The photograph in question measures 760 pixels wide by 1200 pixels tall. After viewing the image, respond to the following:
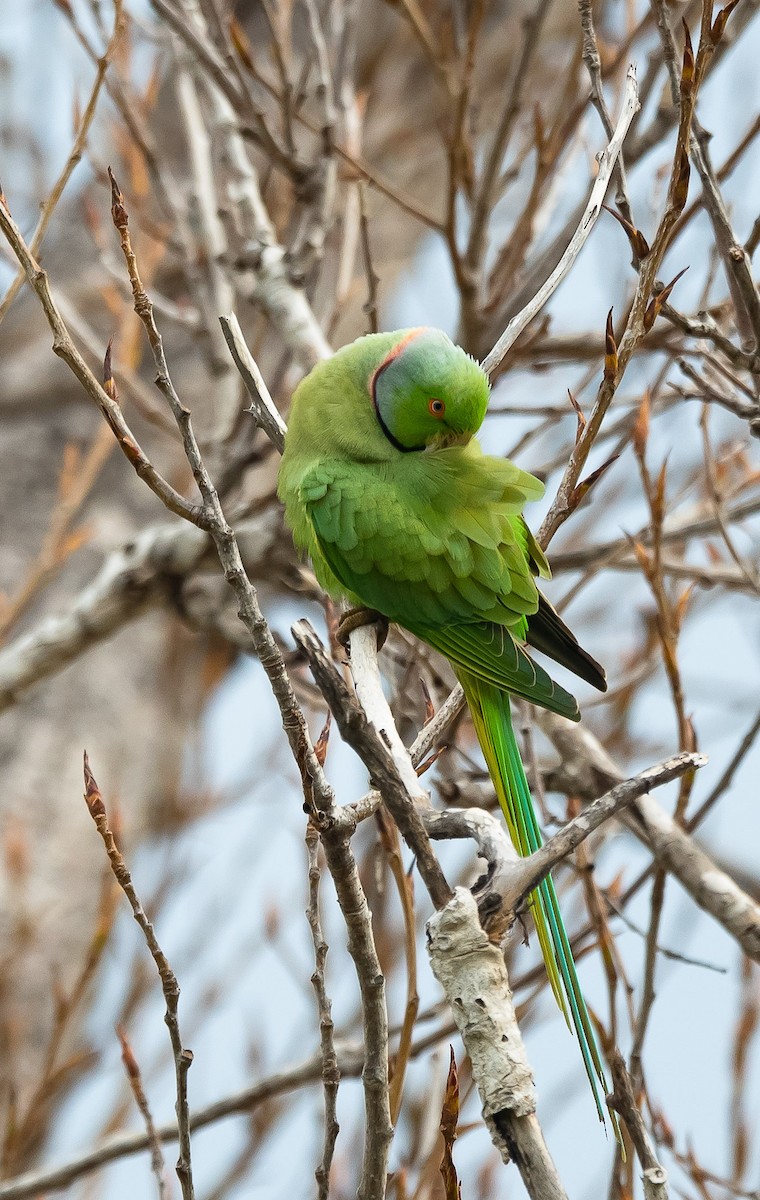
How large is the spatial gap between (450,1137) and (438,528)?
4.09 ft

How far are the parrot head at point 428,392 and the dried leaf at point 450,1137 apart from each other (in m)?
1.29

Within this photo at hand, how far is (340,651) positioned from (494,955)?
108 centimetres

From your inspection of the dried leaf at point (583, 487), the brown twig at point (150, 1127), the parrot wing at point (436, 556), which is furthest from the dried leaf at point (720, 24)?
the brown twig at point (150, 1127)

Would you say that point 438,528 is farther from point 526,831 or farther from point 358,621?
point 526,831

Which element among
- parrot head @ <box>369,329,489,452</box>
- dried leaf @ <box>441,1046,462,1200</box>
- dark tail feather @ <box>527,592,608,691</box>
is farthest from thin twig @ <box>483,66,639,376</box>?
dried leaf @ <box>441,1046,462,1200</box>

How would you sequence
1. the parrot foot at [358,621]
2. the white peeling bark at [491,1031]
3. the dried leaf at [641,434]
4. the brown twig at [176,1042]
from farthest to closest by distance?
the parrot foot at [358,621]
the dried leaf at [641,434]
the brown twig at [176,1042]
the white peeling bark at [491,1031]

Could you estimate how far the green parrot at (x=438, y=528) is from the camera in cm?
218

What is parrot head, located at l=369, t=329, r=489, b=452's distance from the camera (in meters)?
2.20

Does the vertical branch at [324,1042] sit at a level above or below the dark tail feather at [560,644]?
below

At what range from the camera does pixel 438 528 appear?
7.34 feet

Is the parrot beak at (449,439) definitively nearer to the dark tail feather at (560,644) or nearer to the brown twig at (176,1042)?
the dark tail feather at (560,644)

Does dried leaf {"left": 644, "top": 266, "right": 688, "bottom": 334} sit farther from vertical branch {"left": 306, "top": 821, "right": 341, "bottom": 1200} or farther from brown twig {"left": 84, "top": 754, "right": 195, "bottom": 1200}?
brown twig {"left": 84, "top": 754, "right": 195, "bottom": 1200}

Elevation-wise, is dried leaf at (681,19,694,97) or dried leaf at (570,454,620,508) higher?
dried leaf at (681,19,694,97)

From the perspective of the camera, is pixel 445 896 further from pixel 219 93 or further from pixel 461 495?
pixel 219 93
